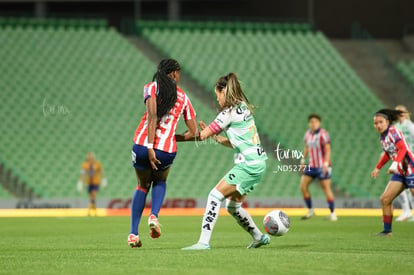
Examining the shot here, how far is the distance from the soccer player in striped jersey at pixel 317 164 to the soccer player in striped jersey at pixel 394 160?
225 inches

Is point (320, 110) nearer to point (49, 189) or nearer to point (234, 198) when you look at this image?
point (49, 189)

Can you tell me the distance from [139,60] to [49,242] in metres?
18.8

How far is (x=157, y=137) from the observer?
33.3 feet

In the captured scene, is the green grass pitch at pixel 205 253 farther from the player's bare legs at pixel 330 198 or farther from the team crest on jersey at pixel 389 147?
the player's bare legs at pixel 330 198

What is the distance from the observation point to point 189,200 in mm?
24906

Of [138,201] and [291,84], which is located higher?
[138,201]

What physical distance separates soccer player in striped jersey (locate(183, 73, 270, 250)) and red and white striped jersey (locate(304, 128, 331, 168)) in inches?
375

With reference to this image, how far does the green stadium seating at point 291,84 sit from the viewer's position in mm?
27703

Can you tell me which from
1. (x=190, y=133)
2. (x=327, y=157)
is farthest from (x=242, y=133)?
(x=327, y=157)

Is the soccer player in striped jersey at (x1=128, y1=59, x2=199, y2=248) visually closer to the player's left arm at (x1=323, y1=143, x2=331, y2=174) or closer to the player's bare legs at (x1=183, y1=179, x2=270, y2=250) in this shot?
the player's bare legs at (x1=183, y1=179, x2=270, y2=250)

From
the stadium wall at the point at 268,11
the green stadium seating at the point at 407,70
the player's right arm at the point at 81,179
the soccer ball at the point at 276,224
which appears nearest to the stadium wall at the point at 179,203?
the player's right arm at the point at 81,179

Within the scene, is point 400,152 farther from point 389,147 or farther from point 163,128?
point 163,128

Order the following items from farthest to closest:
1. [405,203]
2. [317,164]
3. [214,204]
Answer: [317,164] < [405,203] < [214,204]

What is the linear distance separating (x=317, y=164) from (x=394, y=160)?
622 cm
